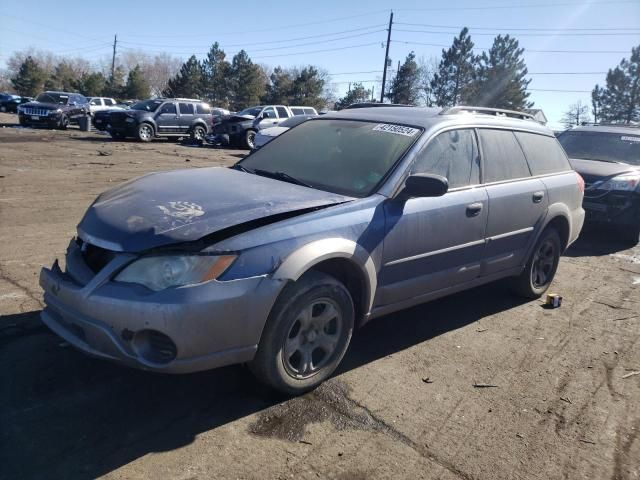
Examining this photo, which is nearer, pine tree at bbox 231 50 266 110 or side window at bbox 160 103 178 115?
side window at bbox 160 103 178 115

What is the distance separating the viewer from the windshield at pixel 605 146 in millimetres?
8688

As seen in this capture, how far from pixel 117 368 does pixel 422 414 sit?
193cm

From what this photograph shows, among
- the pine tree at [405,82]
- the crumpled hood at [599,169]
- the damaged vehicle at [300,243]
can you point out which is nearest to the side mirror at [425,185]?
the damaged vehicle at [300,243]

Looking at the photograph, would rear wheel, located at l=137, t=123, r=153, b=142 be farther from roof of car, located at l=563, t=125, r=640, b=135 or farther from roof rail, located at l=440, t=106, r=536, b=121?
roof rail, located at l=440, t=106, r=536, b=121

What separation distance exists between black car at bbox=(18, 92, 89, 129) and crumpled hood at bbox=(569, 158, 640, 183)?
81.3 ft

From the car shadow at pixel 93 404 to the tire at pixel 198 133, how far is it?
2122 centimetres

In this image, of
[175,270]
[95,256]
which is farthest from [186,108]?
[175,270]

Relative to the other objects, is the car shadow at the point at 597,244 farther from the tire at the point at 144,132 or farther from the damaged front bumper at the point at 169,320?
the tire at the point at 144,132

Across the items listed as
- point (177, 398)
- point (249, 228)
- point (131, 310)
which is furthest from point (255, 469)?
point (249, 228)

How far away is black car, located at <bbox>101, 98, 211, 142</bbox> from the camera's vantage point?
2270cm

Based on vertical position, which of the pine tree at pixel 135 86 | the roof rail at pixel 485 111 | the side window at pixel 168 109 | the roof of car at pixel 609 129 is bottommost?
the roof rail at pixel 485 111

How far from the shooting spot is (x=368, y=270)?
133 inches

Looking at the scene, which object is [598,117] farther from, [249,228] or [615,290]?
[249,228]

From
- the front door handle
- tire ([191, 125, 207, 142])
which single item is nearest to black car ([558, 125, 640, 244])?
the front door handle
